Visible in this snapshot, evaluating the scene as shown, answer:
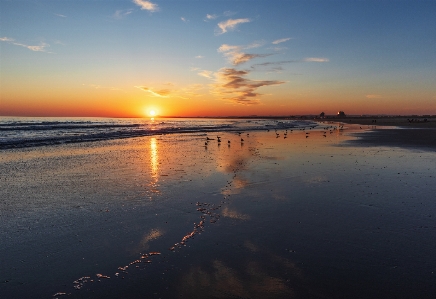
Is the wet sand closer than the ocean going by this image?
Yes

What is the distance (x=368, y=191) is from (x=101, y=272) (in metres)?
10.5

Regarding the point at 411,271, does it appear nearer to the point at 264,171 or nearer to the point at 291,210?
the point at 291,210

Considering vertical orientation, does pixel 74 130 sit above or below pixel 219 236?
above

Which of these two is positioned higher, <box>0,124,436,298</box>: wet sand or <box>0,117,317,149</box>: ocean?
<box>0,117,317,149</box>: ocean

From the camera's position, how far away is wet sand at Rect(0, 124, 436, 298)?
17.6 ft

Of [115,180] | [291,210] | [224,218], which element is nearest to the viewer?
[224,218]

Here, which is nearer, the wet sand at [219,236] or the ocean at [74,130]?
the wet sand at [219,236]

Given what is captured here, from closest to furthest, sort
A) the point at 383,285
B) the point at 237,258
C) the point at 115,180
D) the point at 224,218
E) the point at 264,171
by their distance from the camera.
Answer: the point at 383,285 → the point at 237,258 → the point at 224,218 → the point at 115,180 → the point at 264,171

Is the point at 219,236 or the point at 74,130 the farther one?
the point at 74,130

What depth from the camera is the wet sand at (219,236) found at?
17.6 feet

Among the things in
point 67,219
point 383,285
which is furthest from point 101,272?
point 383,285

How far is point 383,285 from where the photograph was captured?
5297 millimetres

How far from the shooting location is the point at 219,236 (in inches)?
293

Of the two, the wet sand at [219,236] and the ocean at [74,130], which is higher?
the ocean at [74,130]
